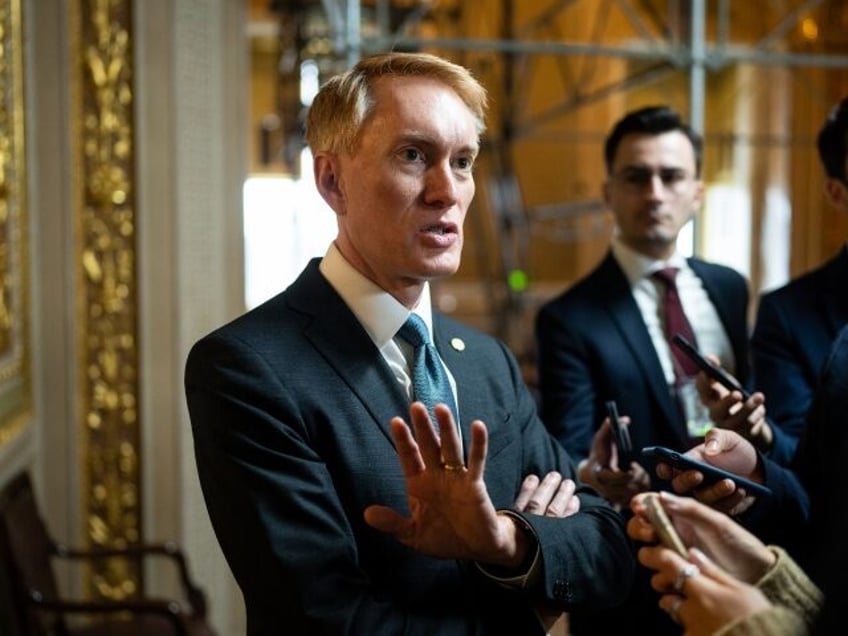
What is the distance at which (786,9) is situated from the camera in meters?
5.93

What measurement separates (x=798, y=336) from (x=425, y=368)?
950mm

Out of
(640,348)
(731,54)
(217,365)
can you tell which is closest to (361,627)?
(217,365)

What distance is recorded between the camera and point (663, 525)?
4.41 ft

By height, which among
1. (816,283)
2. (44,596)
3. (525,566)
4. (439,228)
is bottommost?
(44,596)

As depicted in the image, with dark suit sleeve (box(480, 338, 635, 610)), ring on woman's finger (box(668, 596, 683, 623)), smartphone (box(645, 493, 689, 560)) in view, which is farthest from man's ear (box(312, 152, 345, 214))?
ring on woman's finger (box(668, 596, 683, 623))

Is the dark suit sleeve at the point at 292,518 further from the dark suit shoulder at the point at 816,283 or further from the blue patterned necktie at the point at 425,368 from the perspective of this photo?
the dark suit shoulder at the point at 816,283

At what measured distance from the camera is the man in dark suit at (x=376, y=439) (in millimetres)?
1420

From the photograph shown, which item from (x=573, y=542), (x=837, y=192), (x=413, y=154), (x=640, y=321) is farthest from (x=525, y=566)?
(x=640, y=321)

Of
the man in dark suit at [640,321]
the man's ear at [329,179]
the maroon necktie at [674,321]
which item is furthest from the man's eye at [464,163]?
the maroon necktie at [674,321]

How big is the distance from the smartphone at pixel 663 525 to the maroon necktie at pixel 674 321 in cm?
109

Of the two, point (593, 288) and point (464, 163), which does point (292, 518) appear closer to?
point (464, 163)

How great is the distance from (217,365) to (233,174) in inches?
91.5

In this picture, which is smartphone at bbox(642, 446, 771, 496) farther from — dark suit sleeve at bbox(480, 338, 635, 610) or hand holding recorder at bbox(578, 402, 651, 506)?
hand holding recorder at bbox(578, 402, 651, 506)

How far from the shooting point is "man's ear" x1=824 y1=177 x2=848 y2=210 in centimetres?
200
